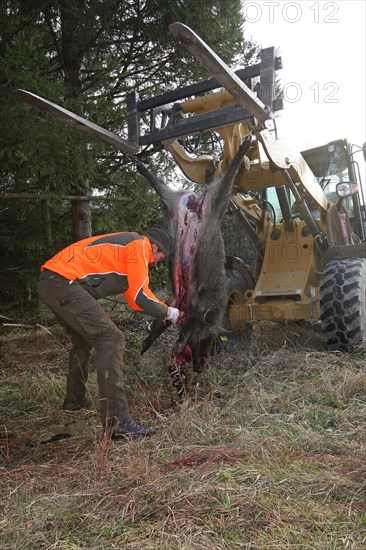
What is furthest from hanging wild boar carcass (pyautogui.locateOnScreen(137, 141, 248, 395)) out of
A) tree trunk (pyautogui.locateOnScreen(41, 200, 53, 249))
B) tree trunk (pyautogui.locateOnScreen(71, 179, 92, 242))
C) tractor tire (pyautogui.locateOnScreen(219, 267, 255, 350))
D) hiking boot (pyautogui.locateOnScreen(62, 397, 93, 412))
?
tree trunk (pyautogui.locateOnScreen(41, 200, 53, 249))

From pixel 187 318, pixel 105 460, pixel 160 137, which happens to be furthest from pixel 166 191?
pixel 105 460

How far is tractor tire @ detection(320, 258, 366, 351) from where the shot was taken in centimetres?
606

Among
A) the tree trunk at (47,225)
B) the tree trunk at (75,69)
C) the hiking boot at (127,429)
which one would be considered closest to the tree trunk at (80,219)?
the tree trunk at (75,69)

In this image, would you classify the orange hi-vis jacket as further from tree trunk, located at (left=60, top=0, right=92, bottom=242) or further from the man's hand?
tree trunk, located at (left=60, top=0, right=92, bottom=242)

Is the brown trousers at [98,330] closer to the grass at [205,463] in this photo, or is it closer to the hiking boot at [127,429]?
the hiking boot at [127,429]

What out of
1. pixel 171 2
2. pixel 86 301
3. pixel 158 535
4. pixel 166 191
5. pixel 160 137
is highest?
pixel 171 2

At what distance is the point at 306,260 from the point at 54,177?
10.5 ft

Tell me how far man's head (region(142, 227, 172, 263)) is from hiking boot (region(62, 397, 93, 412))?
1580 mm

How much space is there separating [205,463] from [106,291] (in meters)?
1.86

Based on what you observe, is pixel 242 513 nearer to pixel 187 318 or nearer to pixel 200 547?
pixel 200 547

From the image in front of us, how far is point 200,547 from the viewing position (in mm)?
2535

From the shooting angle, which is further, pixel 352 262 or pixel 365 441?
pixel 352 262

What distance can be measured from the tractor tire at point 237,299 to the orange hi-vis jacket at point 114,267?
2.54 meters

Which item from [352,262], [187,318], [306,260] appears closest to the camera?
[187,318]
